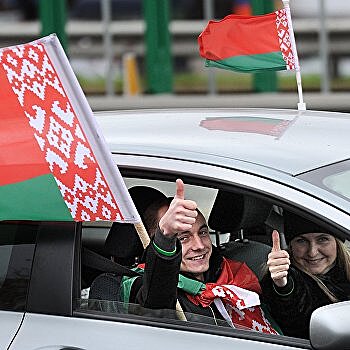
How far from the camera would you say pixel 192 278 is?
3.92 m

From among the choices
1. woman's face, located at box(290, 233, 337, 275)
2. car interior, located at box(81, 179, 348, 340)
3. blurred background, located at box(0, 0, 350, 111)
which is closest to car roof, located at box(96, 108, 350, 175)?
car interior, located at box(81, 179, 348, 340)

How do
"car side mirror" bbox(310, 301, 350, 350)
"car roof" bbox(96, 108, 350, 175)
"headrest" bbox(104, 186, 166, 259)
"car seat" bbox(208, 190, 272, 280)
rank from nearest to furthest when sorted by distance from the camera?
"car side mirror" bbox(310, 301, 350, 350), "car roof" bbox(96, 108, 350, 175), "car seat" bbox(208, 190, 272, 280), "headrest" bbox(104, 186, 166, 259)

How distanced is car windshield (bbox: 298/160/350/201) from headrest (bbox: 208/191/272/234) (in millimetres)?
151

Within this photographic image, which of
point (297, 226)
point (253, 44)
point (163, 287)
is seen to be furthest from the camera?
point (253, 44)

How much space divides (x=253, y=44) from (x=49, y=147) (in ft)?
6.15

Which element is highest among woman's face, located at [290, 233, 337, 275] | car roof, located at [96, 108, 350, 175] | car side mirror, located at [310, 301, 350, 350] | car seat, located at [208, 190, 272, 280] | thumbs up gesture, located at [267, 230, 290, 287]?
car roof, located at [96, 108, 350, 175]

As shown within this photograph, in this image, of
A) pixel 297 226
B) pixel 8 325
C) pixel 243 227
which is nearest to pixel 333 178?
pixel 297 226

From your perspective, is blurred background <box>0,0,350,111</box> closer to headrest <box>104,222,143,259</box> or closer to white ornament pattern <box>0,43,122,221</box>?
headrest <box>104,222,143,259</box>

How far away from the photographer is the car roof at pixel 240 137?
3.66 m

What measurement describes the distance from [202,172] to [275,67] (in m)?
1.81

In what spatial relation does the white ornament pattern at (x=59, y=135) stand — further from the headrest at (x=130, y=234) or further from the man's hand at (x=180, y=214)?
the headrest at (x=130, y=234)

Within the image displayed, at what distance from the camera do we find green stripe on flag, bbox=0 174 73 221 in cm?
362

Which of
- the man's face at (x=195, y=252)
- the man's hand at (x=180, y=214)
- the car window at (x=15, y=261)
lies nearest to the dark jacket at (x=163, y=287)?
the man's hand at (x=180, y=214)

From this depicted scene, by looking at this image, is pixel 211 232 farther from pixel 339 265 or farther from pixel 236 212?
pixel 339 265
